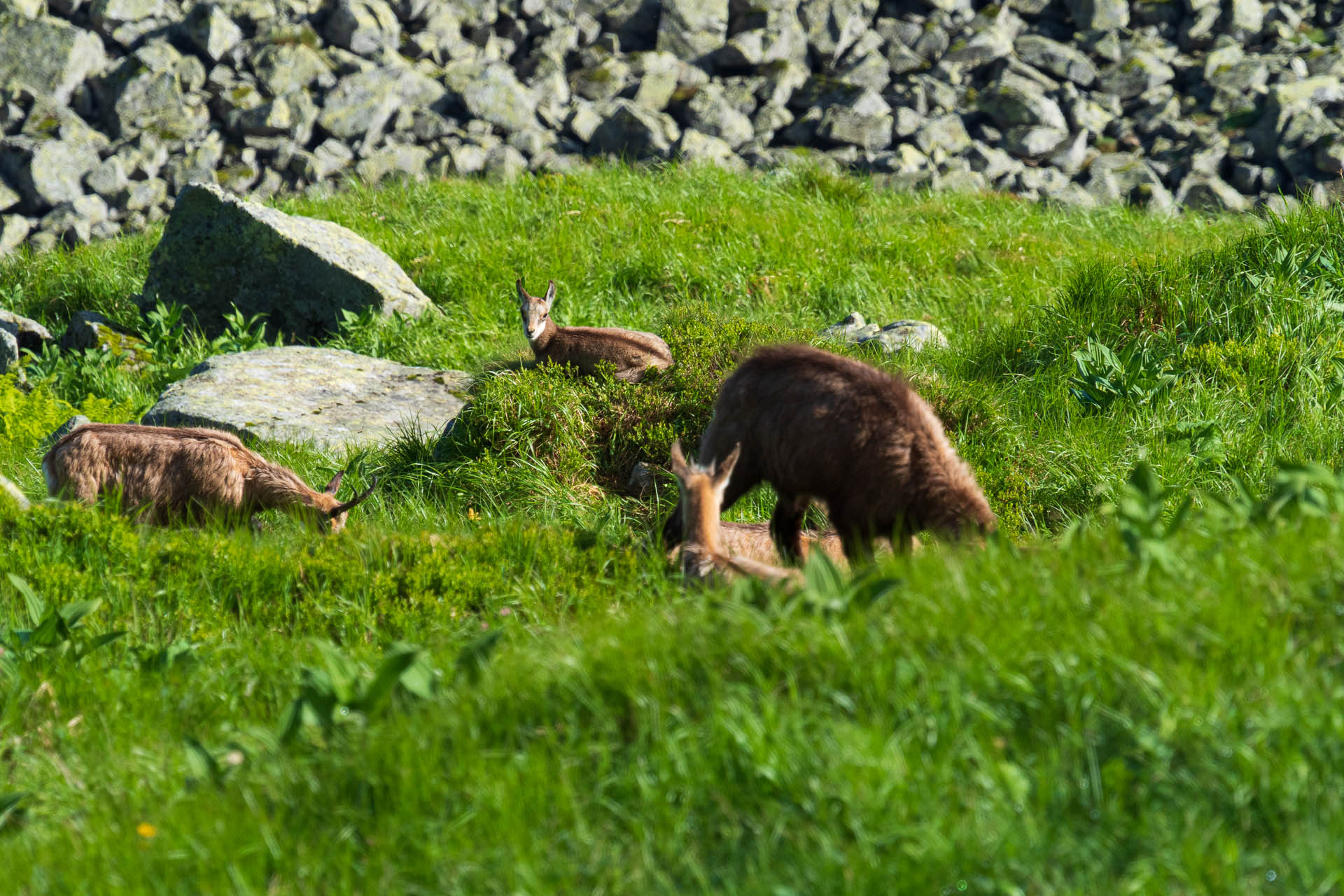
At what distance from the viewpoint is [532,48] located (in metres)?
23.2

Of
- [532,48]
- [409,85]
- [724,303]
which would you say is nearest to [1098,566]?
[724,303]

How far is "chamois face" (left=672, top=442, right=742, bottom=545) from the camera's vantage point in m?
5.16

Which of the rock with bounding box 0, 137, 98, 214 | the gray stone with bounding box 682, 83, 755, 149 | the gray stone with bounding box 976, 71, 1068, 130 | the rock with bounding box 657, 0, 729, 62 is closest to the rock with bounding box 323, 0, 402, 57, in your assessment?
the rock with bounding box 0, 137, 98, 214

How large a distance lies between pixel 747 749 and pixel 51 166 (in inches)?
833

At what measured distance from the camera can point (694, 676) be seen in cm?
340

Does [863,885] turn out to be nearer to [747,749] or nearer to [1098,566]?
Result: [747,749]

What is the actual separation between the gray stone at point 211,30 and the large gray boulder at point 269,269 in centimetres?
1163

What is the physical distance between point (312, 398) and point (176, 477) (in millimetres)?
2440

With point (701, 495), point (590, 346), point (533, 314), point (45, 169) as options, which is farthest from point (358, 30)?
point (701, 495)

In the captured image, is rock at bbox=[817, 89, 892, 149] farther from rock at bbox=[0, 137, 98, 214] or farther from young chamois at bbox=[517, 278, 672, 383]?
rock at bbox=[0, 137, 98, 214]

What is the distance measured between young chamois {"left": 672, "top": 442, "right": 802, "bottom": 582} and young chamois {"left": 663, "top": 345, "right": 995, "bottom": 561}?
26 cm

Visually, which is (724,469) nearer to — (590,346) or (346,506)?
(346,506)

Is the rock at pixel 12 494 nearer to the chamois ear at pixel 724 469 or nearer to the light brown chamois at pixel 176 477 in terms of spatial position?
the light brown chamois at pixel 176 477

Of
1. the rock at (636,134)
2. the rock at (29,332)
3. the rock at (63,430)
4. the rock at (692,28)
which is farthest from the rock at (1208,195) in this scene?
the rock at (63,430)
